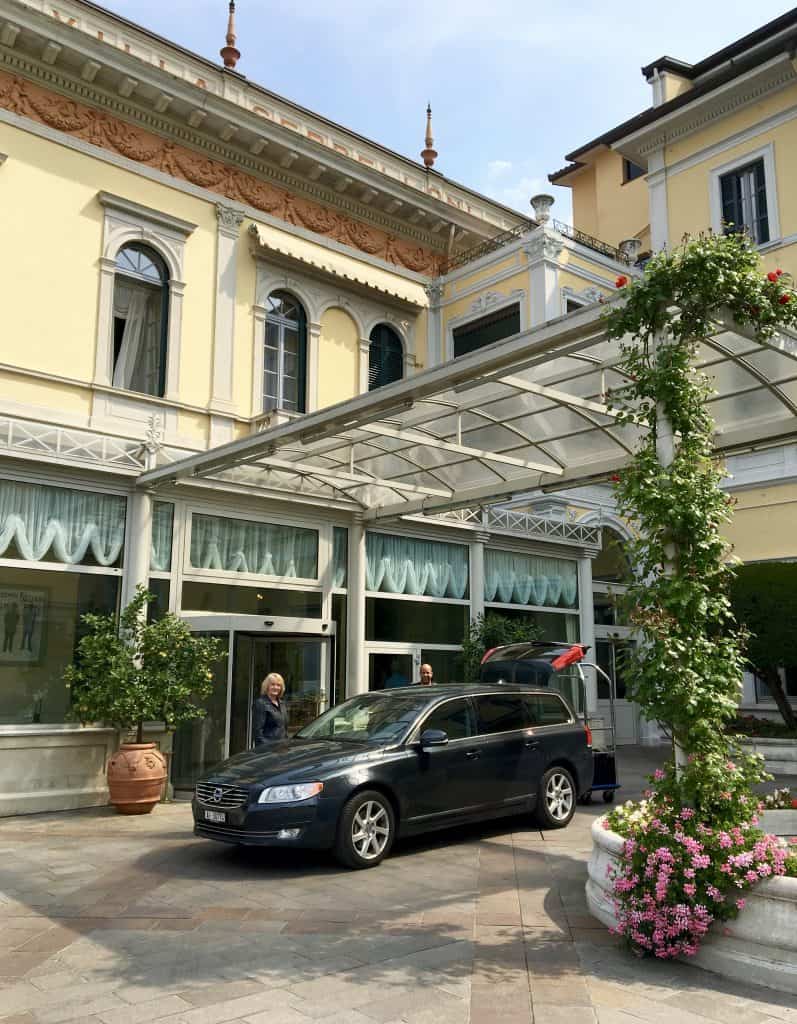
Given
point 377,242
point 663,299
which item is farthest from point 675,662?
point 377,242

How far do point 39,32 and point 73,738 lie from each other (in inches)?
399

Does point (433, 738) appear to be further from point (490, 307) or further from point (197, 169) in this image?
point (490, 307)

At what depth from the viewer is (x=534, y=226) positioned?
20.3m

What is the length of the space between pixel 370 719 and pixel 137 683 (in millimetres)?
3661

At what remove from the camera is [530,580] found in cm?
1811

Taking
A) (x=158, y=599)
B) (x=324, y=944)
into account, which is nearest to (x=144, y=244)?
(x=158, y=599)

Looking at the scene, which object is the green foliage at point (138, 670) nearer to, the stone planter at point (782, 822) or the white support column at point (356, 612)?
the white support column at point (356, 612)

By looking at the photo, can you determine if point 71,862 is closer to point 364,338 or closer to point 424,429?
point 424,429

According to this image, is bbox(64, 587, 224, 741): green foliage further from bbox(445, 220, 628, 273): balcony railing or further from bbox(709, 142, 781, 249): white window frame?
bbox(709, 142, 781, 249): white window frame

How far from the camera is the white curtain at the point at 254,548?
13.6 m

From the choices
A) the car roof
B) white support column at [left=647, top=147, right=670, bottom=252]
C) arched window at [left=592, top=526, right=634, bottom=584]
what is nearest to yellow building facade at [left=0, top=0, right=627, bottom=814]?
arched window at [left=592, top=526, right=634, bottom=584]

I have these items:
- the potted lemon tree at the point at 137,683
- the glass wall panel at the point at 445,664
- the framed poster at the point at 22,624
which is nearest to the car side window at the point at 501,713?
the potted lemon tree at the point at 137,683

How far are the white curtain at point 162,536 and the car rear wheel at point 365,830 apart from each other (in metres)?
5.96

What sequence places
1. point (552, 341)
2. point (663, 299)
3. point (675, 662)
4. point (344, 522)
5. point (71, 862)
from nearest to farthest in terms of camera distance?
point (675, 662) < point (663, 299) < point (552, 341) < point (71, 862) < point (344, 522)
